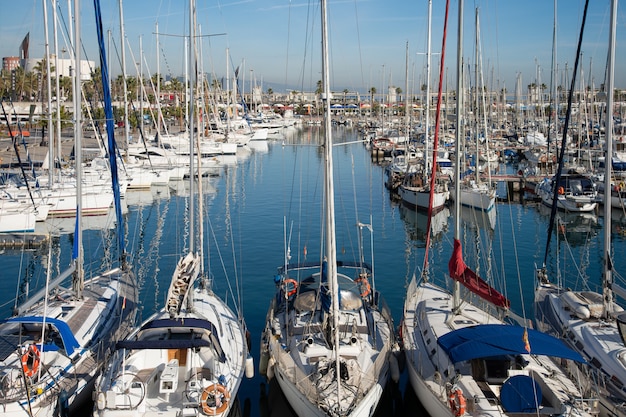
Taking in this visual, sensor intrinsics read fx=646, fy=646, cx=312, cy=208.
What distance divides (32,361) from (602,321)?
1582cm

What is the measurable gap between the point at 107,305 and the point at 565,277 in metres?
21.2

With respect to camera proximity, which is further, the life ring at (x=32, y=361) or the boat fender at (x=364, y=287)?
the boat fender at (x=364, y=287)

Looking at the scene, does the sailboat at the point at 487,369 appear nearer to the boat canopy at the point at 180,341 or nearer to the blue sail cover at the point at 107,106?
the boat canopy at the point at 180,341

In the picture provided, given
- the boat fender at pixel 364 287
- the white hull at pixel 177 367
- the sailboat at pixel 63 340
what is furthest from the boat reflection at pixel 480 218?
the white hull at pixel 177 367

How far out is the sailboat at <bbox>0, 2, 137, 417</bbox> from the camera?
15.2 m

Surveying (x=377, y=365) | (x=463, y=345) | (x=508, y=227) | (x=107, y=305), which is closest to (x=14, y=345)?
(x=107, y=305)

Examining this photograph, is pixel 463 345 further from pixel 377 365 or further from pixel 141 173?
pixel 141 173

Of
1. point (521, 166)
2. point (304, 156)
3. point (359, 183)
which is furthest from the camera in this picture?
point (304, 156)

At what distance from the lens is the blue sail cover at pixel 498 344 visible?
14.6m

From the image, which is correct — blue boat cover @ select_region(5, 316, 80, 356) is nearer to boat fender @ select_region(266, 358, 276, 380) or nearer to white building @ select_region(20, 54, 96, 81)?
boat fender @ select_region(266, 358, 276, 380)

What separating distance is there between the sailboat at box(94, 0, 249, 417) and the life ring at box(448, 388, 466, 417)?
17.0 feet

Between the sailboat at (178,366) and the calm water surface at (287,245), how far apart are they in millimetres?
2064

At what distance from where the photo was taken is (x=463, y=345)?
15.1 m

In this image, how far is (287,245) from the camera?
36.2 m
